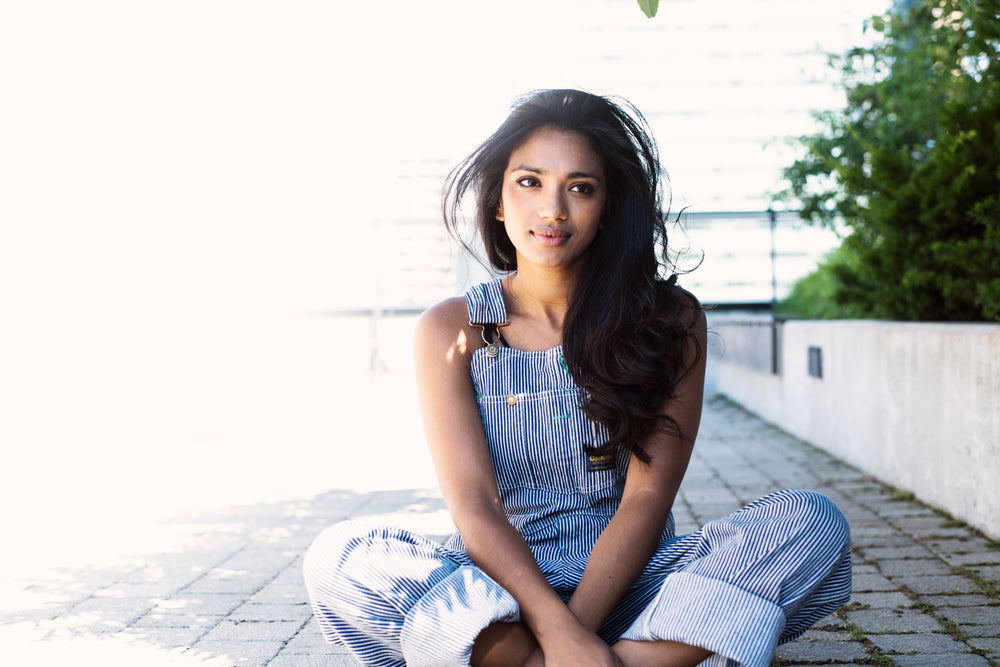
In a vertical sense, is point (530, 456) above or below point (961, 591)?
above

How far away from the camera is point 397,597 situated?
174 centimetres

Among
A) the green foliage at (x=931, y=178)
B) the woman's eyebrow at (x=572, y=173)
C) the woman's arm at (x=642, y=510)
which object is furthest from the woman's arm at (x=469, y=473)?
the green foliage at (x=931, y=178)

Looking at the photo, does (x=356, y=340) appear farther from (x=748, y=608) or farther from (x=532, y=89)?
(x=748, y=608)

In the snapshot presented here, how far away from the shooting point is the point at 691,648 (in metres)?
1.70

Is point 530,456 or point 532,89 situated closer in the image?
point 530,456

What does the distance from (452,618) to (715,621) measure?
0.46m

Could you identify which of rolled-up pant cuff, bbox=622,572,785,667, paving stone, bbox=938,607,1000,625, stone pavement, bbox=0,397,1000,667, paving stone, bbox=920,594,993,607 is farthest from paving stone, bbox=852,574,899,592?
Result: rolled-up pant cuff, bbox=622,572,785,667

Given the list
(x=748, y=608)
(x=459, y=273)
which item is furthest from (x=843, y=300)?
(x=459, y=273)

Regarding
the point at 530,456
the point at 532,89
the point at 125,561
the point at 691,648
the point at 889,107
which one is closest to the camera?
the point at 691,648

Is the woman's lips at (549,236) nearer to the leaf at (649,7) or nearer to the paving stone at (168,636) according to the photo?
the leaf at (649,7)

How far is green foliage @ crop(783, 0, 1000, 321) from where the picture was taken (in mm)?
3896

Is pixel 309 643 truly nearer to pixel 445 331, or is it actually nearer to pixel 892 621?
pixel 445 331

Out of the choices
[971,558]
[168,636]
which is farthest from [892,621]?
[168,636]

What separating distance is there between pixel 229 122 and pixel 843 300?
405 inches
